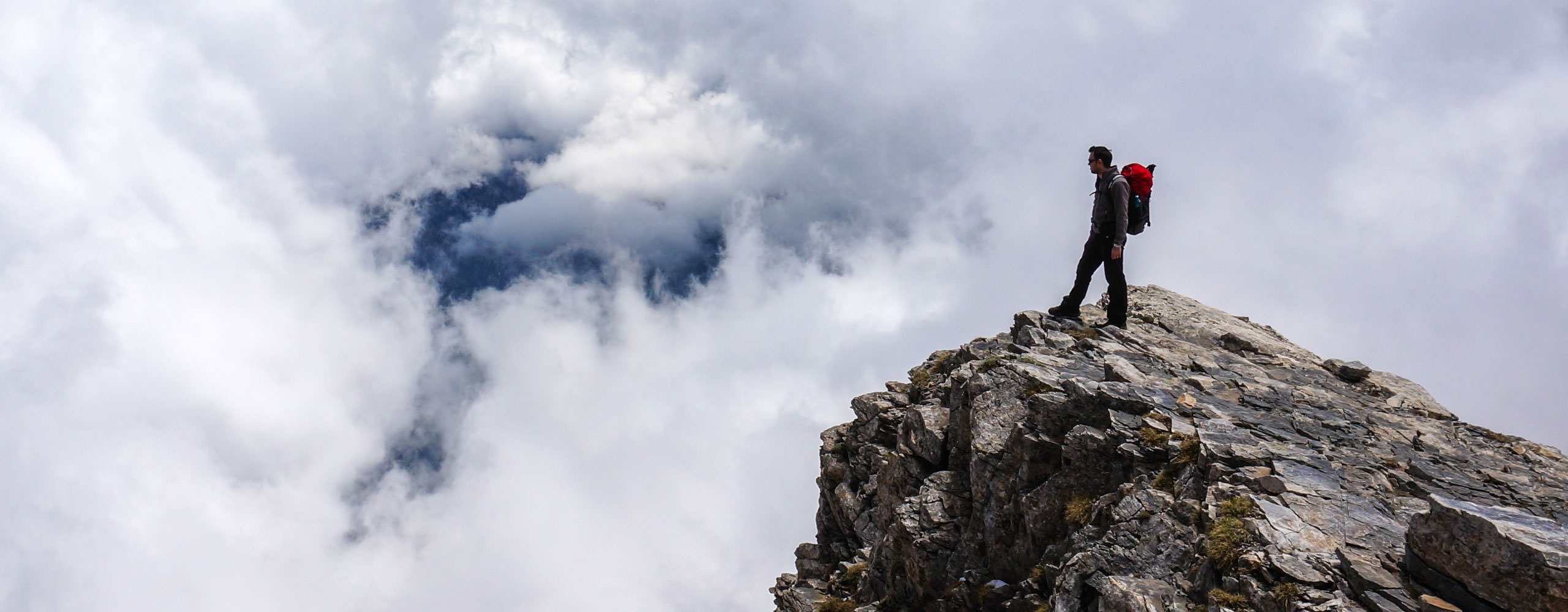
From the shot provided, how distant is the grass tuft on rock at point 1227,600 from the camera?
10141 millimetres

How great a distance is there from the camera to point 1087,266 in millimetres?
21391

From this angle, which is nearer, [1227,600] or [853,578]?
[1227,600]

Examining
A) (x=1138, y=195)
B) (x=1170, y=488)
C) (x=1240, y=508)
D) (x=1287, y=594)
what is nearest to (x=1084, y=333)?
(x=1138, y=195)

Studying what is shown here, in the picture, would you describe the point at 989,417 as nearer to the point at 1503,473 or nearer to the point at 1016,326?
the point at 1016,326

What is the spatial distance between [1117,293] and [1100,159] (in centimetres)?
422

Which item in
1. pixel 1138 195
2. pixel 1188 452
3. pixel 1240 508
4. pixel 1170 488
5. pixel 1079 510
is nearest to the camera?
pixel 1240 508

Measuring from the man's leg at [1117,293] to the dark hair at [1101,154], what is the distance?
94.4 inches

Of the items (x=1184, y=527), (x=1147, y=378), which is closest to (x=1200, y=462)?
Answer: (x=1184, y=527)

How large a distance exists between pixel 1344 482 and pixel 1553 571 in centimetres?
511

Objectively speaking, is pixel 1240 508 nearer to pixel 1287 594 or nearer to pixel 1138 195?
pixel 1287 594

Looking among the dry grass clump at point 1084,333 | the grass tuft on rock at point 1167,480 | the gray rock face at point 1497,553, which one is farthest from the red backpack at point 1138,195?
the gray rock face at point 1497,553

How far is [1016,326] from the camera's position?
946 inches

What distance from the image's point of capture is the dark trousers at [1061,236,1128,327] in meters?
20.7

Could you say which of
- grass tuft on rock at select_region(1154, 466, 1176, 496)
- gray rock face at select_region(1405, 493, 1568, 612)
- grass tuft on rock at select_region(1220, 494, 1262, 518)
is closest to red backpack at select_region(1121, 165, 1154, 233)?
grass tuft on rock at select_region(1154, 466, 1176, 496)
